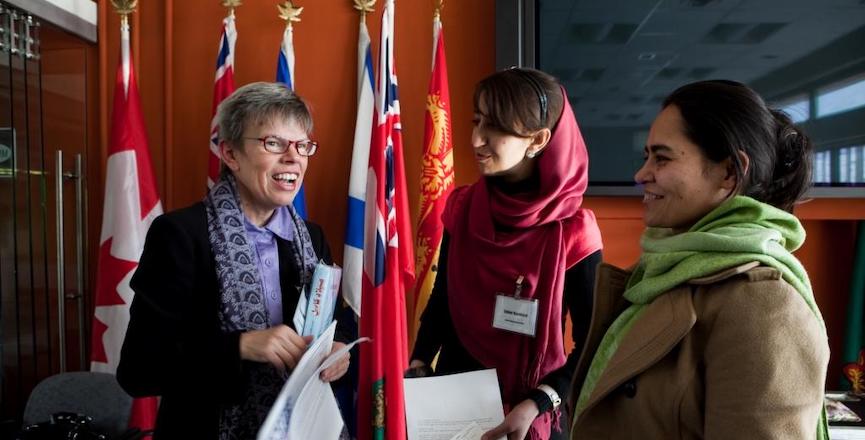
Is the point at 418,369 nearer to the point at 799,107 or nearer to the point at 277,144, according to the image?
the point at 277,144

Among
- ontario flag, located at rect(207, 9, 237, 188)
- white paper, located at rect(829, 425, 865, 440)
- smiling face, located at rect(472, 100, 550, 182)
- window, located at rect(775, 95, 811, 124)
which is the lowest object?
white paper, located at rect(829, 425, 865, 440)

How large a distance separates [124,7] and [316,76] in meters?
0.92

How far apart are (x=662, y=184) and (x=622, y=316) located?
0.23 meters

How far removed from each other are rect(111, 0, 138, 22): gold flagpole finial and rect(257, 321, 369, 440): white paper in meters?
2.26

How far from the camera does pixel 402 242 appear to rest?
2.65m

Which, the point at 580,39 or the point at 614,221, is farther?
the point at 614,221

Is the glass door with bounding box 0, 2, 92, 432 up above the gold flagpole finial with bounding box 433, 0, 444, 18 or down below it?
below

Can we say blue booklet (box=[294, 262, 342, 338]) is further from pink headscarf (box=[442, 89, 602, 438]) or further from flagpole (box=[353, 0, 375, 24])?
flagpole (box=[353, 0, 375, 24])

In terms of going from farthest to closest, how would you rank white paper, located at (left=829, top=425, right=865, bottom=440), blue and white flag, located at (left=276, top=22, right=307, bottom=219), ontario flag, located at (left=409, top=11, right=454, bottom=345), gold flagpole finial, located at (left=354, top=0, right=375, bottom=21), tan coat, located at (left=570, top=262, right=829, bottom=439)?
gold flagpole finial, located at (left=354, top=0, right=375, bottom=21) → blue and white flag, located at (left=276, top=22, right=307, bottom=219) → ontario flag, located at (left=409, top=11, right=454, bottom=345) → white paper, located at (left=829, top=425, right=865, bottom=440) → tan coat, located at (left=570, top=262, right=829, bottom=439)

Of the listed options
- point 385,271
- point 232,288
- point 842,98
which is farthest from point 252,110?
point 842,98

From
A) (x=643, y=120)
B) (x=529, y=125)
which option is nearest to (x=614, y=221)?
(x=643, y=120)

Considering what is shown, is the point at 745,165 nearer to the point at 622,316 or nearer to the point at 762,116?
the point at 762,116

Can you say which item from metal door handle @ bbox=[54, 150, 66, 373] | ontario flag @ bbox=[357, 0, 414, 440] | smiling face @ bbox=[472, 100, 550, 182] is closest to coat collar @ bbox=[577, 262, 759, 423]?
smiling face @ bbox=[472, 100, 550, 182]

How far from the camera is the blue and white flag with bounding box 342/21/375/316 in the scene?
8.69ft
